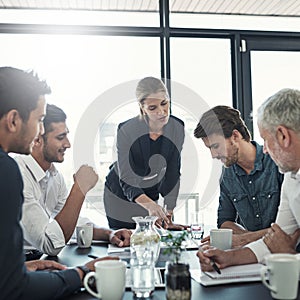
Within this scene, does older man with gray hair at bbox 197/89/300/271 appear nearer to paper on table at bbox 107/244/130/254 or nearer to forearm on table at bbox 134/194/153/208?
paper on table at bbox 107/244/130/254

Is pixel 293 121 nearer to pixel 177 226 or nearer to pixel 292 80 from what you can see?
pixel 177 226

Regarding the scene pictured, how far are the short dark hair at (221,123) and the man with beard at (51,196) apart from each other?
A: 57cm

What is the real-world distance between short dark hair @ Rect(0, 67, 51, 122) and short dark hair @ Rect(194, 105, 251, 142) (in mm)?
1036

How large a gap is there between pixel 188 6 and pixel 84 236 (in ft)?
8.20

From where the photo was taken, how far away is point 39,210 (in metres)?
1.77

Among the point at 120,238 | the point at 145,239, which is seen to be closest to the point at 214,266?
the point at 145,239

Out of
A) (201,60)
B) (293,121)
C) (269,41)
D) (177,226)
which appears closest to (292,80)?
(269,41)

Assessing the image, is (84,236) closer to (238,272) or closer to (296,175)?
(238,272)

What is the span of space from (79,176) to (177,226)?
1.96ft

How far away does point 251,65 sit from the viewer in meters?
3.91

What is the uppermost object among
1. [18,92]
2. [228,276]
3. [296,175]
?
[18,92]

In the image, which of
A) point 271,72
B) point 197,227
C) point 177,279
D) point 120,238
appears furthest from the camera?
point 271,72

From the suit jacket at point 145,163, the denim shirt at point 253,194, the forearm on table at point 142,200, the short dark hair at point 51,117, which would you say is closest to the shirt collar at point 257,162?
the denim shirt at point 253,194

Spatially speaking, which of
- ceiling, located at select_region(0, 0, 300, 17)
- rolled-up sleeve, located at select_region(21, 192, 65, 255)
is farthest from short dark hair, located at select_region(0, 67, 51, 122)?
ceiling, located at select_region(0, 0, 300, 17)
